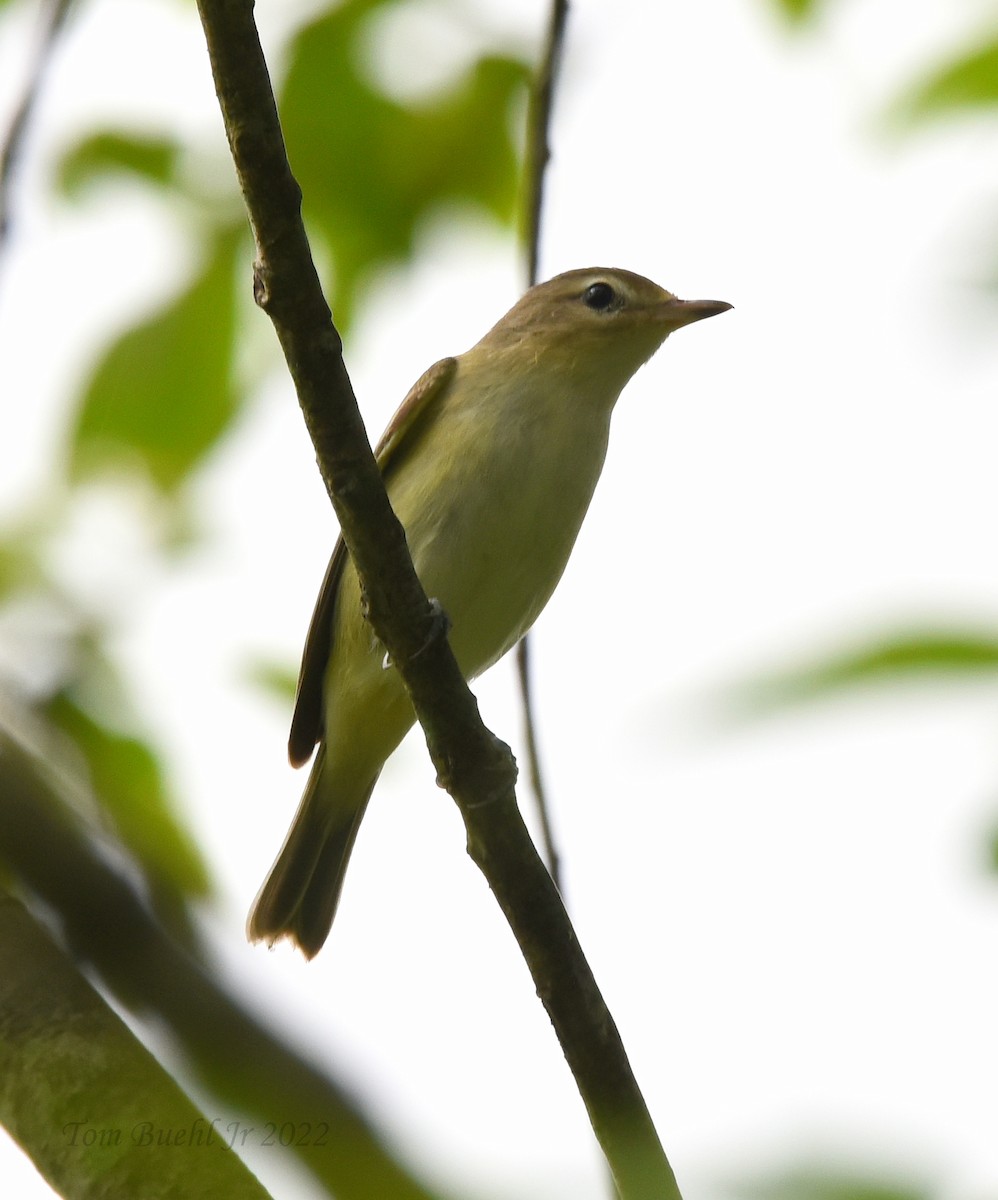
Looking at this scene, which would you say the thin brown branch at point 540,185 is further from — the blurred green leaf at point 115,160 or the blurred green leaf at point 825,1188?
the blurred green leaf at point 825,1188

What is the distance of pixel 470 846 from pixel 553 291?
3498 mm

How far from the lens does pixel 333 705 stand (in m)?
5.68

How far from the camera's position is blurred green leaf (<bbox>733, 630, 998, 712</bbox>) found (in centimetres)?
130

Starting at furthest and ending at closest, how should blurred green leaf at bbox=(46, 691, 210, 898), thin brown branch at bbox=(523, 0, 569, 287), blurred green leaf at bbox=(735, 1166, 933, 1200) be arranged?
thin brown branch at bbox=(523, 0, 569, 287) → blurred green leaf at bbox=(46, 691, 210, 898) → blurred green leaf at bbox=(735, 1166, 933, 1200)

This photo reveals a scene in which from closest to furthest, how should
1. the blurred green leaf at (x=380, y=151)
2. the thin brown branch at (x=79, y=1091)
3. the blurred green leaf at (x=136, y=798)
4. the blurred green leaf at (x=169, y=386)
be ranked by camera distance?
the blurred green leaf at (x=136, y=798)
the thin brown branch at (x=79, y=1091)
the blurred green leaf at (x=169, y=386)
the blurred green leaf at (x=380, y=151)

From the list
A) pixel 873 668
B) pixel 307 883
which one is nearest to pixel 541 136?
pixel 873 668

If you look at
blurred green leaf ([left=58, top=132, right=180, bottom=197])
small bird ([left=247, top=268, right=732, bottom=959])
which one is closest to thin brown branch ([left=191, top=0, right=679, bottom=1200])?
blurred green leaf ([left=58, top=132, right=180, bottom=197])

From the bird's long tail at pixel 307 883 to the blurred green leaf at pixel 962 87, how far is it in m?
4.38

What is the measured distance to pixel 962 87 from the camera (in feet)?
6.89

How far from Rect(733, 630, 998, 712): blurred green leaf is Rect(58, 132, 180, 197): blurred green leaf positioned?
2500mm

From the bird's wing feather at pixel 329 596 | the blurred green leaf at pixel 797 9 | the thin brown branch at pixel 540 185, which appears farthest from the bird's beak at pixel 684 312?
the blurred green leaf at pixel 797 9

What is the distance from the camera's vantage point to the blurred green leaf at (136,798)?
170 cm

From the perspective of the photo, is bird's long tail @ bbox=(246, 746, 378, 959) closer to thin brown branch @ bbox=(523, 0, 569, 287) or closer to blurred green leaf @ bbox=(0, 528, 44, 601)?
blurred green leaf @ bbox=(0, 528, 44, 601)

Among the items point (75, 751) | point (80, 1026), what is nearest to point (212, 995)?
point (75, 751)
